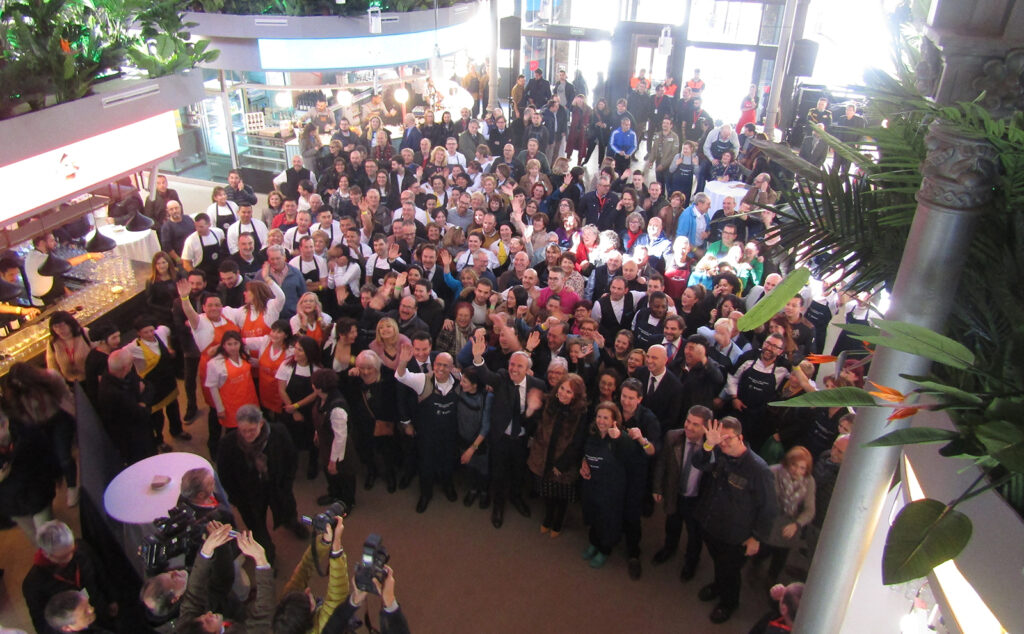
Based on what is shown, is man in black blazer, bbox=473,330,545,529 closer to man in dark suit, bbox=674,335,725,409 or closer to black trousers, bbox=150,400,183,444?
man in dark suit, bbox=674,335,725,409

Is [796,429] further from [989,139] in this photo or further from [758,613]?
[989,139]

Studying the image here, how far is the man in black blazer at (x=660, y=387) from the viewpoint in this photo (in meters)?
5.16

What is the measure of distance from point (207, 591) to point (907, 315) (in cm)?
333

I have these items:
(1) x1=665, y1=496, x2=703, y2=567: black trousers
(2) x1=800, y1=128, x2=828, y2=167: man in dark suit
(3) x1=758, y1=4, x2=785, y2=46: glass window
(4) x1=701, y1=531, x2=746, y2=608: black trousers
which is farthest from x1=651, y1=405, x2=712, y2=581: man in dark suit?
(3) x1=758, y1=4, x2=785, y2=46: glass window

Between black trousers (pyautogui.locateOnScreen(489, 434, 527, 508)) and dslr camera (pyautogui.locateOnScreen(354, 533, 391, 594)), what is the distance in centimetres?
190

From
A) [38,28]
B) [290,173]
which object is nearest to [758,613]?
[38,28]

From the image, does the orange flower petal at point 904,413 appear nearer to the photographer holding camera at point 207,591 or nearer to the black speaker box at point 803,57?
the photographer holding camera at point 207,591

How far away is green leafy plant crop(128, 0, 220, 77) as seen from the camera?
5.16 meters

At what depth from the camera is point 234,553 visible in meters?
3.86

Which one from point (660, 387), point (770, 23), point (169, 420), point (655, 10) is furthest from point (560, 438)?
point (655, 10)

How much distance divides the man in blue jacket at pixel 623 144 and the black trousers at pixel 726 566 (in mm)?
7957

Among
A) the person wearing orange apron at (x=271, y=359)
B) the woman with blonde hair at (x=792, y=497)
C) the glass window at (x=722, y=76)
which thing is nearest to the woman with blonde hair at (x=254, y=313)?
the person wearing orange apron at (x=271, y=359)

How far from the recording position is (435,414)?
5.33m

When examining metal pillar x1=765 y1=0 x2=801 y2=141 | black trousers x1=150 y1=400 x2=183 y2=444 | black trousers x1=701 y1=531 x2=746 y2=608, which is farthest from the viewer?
metal pillar x1=765 y1=0 x2=801 y2=141
